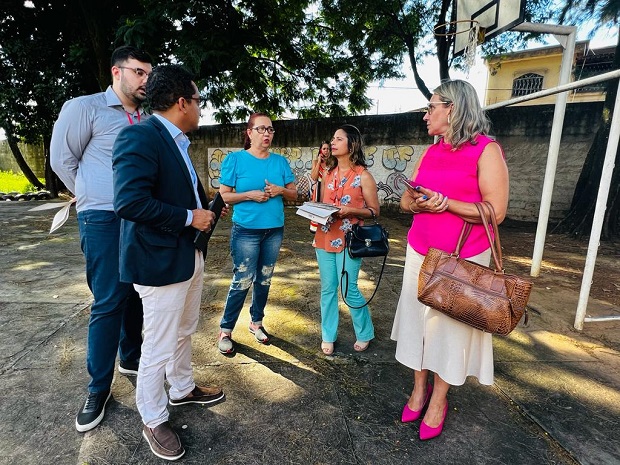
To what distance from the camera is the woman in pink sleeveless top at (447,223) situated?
5.94ft

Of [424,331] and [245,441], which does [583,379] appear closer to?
[424,331]

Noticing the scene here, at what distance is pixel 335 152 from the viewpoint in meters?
2.69

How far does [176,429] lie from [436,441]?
1.47 m

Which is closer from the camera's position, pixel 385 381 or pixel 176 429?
pixel 176 429

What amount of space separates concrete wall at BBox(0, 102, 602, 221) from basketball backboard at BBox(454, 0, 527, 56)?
401 cm

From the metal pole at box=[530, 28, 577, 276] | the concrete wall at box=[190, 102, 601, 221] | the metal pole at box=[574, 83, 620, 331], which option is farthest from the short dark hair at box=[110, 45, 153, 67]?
the concrete wall at box=[190, 102, 601, 221]

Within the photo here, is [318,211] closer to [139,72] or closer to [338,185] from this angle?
[338,185]

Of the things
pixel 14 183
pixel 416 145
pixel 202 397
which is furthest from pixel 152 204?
pixel 14 183

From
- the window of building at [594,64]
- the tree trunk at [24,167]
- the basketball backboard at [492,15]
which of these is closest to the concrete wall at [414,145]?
the basketball backboard at [492,15]

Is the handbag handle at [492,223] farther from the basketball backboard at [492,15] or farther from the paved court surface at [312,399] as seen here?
the basketball backboard at [492,15]

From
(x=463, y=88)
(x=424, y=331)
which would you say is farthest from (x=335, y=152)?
(x=424, y=331)

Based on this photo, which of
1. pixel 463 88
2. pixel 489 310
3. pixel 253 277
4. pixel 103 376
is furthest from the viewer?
pixel 253 277

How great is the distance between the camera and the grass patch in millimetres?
14849

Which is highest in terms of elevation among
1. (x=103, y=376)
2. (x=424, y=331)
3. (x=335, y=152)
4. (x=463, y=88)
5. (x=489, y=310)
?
(x=463, y=88)
